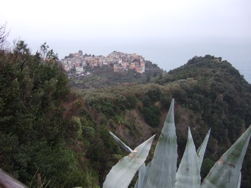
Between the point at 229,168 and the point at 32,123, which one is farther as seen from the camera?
the point at 32,123

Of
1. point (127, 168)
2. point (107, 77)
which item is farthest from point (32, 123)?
point (107, 77)

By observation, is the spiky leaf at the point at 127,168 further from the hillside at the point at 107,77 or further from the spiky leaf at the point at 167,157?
the hillside at the point at 107,77

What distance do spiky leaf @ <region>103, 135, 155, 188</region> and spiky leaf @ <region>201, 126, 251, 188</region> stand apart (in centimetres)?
36

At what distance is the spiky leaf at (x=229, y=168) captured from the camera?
985 millimetres

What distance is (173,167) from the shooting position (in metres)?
1.10

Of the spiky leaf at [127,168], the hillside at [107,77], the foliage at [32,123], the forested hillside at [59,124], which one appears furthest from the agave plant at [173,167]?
the hillside at [107,77]

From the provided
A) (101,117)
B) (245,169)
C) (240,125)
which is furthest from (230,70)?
(101,117)

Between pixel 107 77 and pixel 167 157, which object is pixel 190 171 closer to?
pixel 167 157

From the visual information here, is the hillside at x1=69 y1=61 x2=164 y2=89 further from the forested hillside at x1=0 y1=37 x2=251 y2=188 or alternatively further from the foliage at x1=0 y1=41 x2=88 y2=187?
the foliage at x1=0 y1=41 x2=88 y2=187

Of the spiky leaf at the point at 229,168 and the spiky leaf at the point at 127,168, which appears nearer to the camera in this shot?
the spiky leaf at the point at 229,168

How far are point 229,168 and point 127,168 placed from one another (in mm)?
535

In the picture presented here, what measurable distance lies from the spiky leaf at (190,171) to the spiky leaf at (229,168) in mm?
79

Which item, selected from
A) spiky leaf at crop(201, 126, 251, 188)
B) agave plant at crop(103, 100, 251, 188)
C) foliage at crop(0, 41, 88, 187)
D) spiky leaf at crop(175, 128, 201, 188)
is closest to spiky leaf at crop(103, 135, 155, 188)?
agave plant at crop(103, 100, 251, 188)

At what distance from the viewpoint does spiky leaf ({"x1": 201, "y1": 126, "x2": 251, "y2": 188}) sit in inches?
38.8
